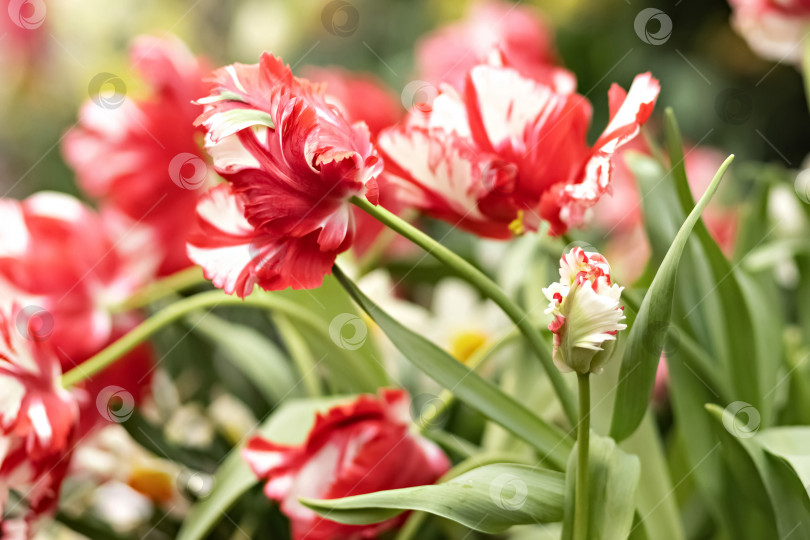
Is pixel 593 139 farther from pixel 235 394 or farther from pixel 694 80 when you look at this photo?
pixel 235 394

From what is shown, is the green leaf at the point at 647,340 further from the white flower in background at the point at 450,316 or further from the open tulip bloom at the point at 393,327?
the white flower in background at the point at 450,316

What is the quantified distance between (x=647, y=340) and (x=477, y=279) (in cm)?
5

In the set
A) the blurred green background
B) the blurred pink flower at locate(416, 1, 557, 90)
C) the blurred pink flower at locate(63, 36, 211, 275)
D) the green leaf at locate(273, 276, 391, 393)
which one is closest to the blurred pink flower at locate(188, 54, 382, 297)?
the green leaf at locate(273, 276, 391, 393)

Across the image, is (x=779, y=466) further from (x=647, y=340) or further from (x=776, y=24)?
(x=776, y=24)

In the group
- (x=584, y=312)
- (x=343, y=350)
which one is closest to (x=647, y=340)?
(x=584, y=312)

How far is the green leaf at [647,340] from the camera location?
210mm

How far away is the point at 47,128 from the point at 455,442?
835 mm

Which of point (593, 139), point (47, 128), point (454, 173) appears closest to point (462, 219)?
point (454, 173)

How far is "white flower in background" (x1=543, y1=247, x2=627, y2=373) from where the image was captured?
20 cm

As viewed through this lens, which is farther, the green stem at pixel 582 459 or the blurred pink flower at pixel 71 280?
the blurred pink flower at pixel 71 280

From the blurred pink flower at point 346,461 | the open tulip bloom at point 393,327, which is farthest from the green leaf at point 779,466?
the blurred pink flower at point 346,461

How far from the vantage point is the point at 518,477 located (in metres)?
0.23

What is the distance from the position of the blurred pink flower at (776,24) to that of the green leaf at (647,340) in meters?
0.22

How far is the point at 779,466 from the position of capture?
0.26 meters
